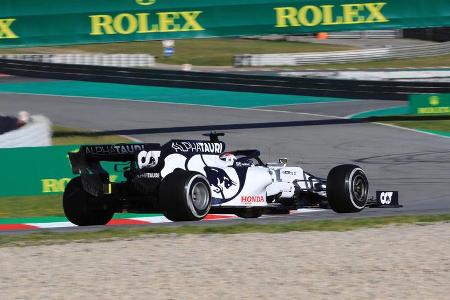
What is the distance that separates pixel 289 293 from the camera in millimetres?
6562

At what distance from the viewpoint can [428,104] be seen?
23.5m

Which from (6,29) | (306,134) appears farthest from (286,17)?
(6,29)

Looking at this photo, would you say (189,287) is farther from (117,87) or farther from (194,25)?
(117,87)

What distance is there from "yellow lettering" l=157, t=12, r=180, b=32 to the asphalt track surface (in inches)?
84.3

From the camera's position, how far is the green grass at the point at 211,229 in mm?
9398

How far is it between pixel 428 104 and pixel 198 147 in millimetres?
13722

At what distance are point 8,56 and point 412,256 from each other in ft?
99.3

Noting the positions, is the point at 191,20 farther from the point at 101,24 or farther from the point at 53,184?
the point at 53,184

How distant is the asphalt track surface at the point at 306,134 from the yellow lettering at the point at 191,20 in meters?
2.15

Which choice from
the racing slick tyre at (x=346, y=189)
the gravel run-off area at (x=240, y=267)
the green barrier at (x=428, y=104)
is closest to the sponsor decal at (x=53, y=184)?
the racing slick tyre at (x=346, y=189)

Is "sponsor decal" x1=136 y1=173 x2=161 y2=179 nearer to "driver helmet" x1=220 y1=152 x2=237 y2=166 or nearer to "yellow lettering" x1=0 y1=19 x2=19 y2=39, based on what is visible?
"driver helmet" x1=220 y1=152 x2=237 y2=166

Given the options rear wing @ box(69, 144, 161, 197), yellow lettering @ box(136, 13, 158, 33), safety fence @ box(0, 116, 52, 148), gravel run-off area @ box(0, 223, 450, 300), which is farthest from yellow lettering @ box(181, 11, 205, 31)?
gravel run-off area @ box(0, 223, 450, 300)

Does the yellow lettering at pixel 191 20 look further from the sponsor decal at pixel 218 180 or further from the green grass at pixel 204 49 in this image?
the green grass at pixel 204 49

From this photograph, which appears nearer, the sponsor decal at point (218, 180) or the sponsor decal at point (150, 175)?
the sponsor decal at point (150, 175)
